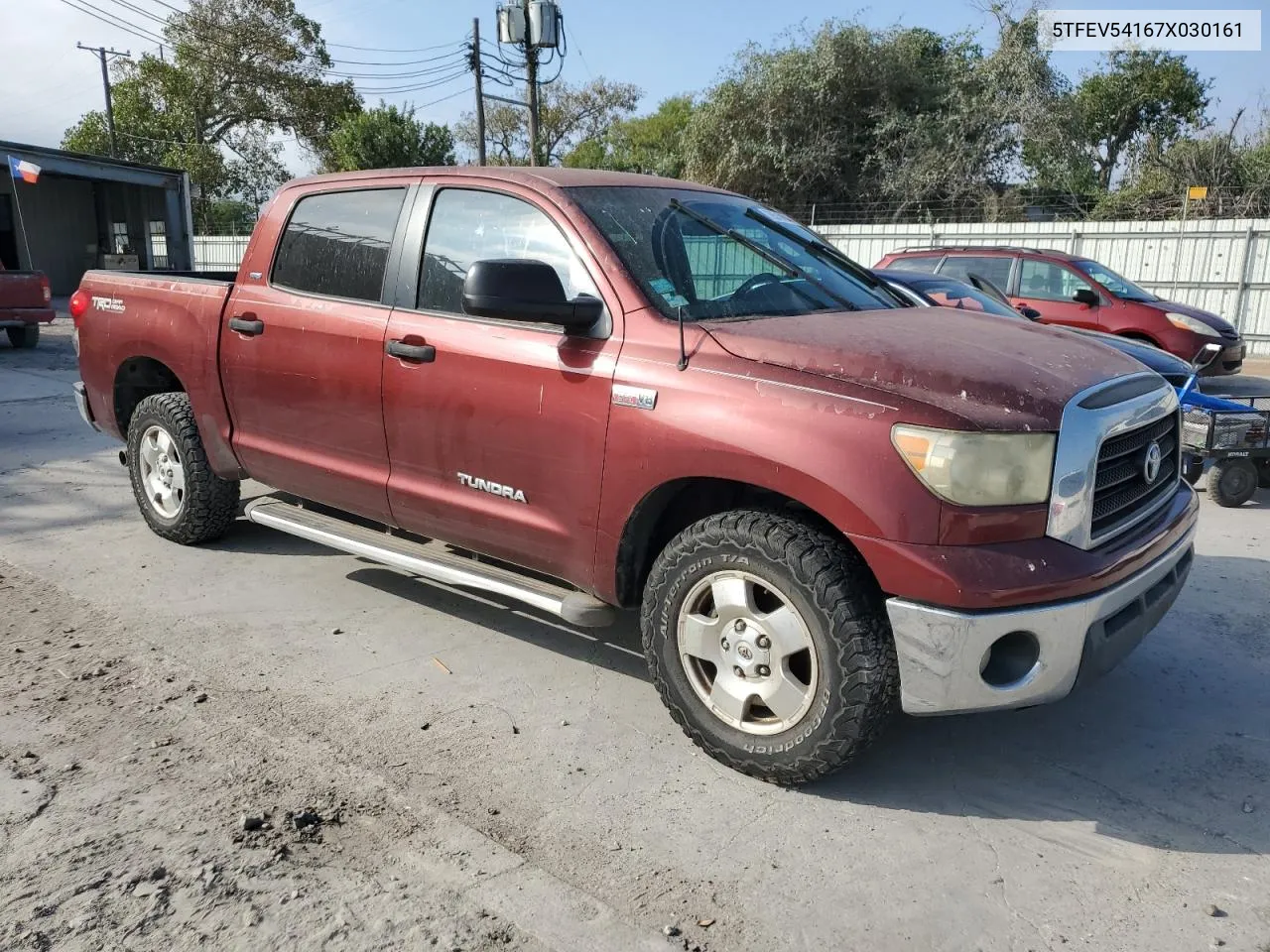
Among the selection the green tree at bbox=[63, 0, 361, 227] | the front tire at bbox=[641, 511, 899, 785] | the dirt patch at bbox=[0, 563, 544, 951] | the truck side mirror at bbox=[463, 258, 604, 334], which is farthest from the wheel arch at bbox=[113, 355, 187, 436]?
the green tree at bbox=[63, 0, 361, 227]

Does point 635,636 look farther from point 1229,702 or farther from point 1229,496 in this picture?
point 1229,496

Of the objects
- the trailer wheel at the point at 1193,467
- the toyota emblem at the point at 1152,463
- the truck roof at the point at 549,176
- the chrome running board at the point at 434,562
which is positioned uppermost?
the truck roof at the point at 549,176

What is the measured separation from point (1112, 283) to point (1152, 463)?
382 inches

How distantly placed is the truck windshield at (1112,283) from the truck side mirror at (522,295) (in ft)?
33.5

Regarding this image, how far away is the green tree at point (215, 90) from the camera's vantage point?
42.9 m

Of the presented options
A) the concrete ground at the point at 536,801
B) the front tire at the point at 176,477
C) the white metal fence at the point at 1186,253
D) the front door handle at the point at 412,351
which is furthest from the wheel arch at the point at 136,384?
the white metal fence at the point at 1186,253

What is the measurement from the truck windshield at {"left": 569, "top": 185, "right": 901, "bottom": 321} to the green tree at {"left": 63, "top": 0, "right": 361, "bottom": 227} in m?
42.3

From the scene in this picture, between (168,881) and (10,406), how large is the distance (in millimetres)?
8796

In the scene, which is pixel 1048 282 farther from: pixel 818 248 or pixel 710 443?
pixel 710 443

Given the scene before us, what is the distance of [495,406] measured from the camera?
143 inches

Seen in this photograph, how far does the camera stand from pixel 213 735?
3428 mm

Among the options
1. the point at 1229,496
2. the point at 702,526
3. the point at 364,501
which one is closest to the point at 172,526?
the point at 364,501

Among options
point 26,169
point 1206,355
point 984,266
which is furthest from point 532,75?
point 1206,355

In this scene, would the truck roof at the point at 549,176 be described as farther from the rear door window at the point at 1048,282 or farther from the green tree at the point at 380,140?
the green tree at the point at 380,140
